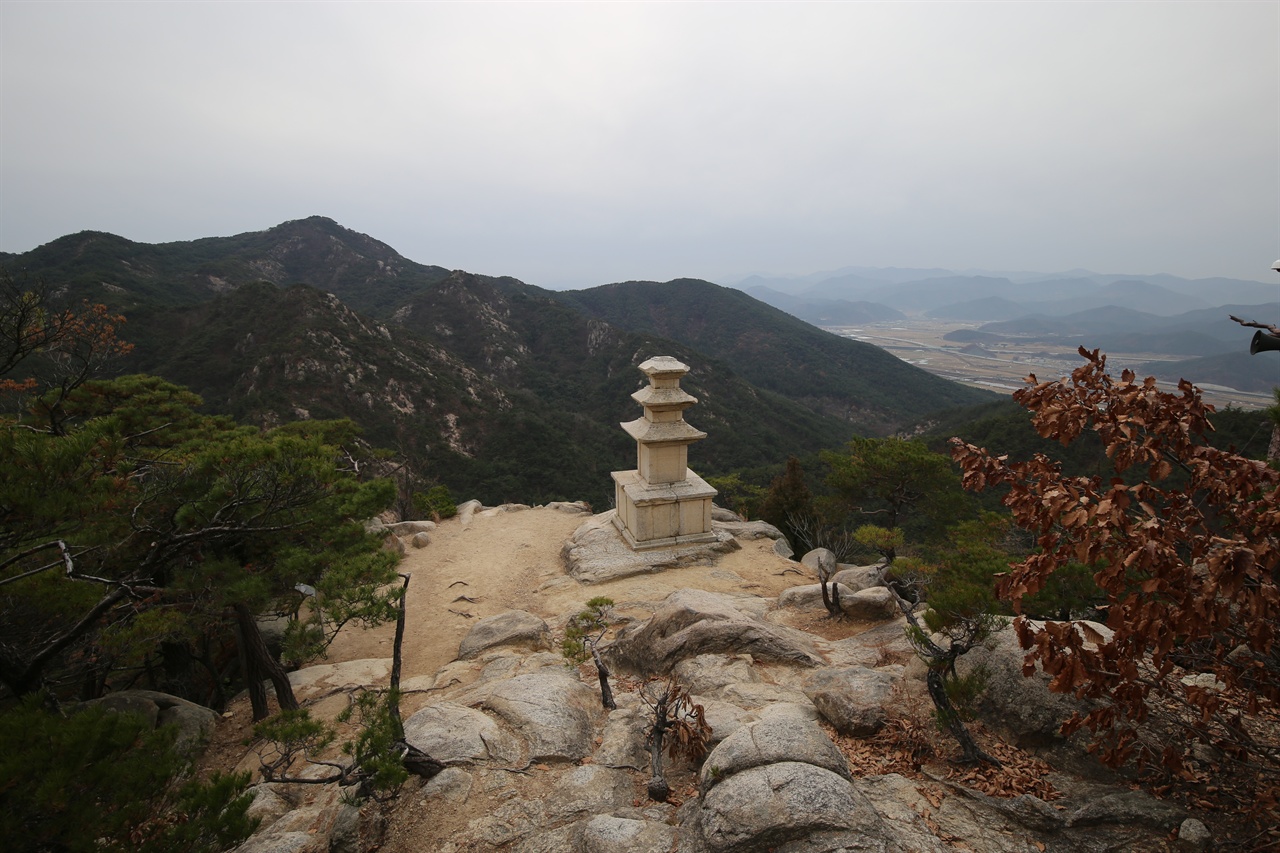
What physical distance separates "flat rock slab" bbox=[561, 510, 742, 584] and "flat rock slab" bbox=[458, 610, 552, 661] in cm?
308

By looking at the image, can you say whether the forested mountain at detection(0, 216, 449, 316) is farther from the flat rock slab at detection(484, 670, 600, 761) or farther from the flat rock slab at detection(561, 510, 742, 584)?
the flat rock slab at detection(484, 670, 600, 761)

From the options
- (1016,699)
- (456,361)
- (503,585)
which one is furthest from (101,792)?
(456,361)

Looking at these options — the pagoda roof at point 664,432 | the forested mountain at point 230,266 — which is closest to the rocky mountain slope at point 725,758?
the pagoda roof at point 664,432

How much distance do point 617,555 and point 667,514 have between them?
5.34ft

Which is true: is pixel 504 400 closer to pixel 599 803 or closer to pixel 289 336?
pixel 289 336

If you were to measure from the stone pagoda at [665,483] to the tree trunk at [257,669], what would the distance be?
26.7ft

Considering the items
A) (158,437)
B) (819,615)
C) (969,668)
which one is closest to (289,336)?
(158,437)

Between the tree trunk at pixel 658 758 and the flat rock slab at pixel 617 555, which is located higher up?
the tree trunk at pixel 658 758

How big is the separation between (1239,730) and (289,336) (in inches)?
1677

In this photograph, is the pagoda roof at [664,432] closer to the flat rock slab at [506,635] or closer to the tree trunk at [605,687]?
the flat rock slab at [506,635]

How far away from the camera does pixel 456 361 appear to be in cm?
4650

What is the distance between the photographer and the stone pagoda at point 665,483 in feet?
48.1

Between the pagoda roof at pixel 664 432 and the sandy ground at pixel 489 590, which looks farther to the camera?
the pagoda roof at pixel 664 432

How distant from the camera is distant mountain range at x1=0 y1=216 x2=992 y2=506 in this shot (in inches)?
1342
